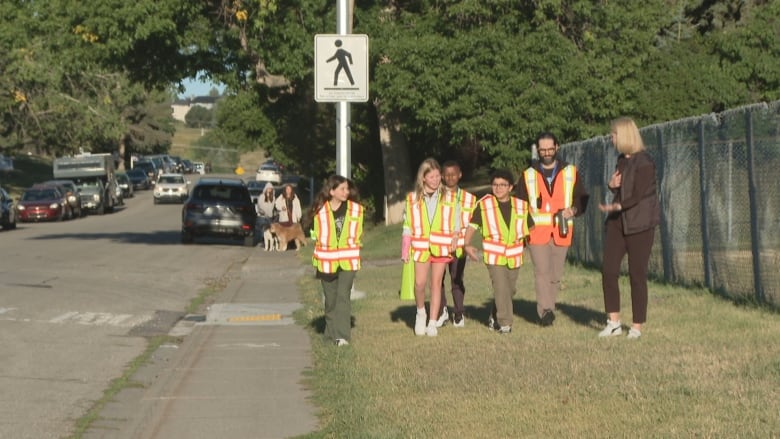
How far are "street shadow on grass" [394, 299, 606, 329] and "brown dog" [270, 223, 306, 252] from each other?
16663 mm

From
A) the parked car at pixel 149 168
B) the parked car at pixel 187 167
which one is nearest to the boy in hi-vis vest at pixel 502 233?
the parked car at pixel 149 168

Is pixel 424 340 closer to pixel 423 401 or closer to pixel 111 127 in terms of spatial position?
pixel 423 401

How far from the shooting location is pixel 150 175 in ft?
311

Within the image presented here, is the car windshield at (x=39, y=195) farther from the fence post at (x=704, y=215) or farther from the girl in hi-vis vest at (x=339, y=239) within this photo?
the girl in hi-vis vest at (x=339, y=239)

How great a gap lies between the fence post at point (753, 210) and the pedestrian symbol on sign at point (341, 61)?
4.95 m

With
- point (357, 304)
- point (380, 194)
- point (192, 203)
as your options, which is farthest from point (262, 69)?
point (357, 304)

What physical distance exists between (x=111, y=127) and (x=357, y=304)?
55.2m

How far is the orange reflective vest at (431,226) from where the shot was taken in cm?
1253

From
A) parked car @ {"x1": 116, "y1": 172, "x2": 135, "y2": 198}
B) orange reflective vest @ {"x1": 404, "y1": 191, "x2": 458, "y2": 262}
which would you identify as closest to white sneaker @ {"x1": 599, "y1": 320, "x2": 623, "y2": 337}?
orange reflective vest @ {"x1": 404, "y1": 191, "x2": 458, "y2": 262}

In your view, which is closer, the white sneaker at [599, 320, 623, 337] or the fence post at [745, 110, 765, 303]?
the white sneaker at [599, 320, 623, 337]

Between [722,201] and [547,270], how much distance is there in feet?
11.5

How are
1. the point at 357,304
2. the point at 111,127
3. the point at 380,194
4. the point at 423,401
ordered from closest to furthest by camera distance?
the point at 423,401 → the point at 357,304 → the point at 380,194 → the point at 111,127

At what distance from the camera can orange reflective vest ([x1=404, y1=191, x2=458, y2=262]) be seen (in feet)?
41.1

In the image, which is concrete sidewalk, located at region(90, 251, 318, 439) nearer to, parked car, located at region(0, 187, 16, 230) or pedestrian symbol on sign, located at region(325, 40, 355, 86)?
pedestrian symbol on sign, located at region(325, 40, 355, 86)
